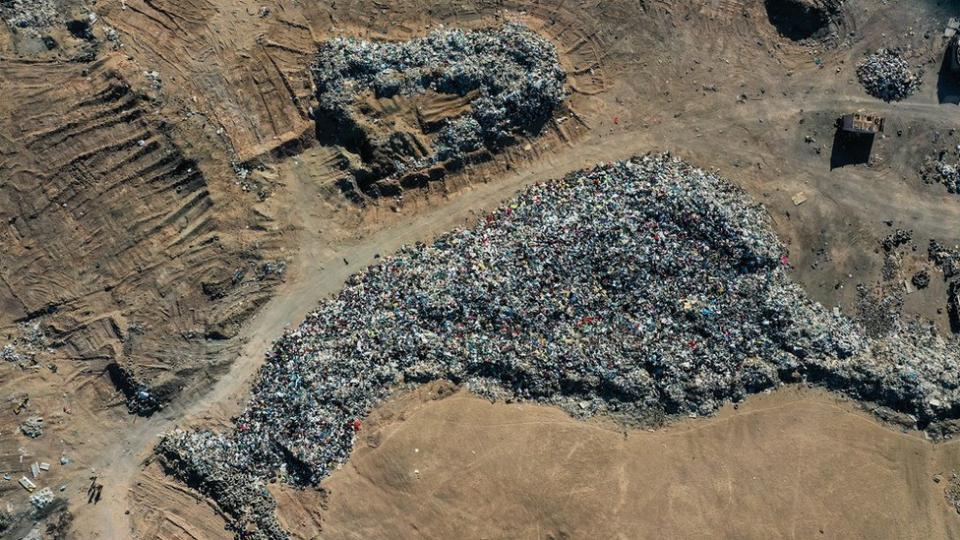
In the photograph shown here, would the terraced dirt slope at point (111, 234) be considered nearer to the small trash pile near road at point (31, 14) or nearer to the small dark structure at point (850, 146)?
the small trash pile near road at point (31, 14)

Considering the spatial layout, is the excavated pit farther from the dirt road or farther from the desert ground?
the dirt road

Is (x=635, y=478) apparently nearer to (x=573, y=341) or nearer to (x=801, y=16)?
(x=573, y=341)

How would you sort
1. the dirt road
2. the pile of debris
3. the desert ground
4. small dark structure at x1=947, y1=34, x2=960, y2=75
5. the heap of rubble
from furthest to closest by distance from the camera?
the heap of rubble → small dark structure at x1=947, y1=34, x2=960, y2=75 → the pile of debris → the dirt road → the desert ground

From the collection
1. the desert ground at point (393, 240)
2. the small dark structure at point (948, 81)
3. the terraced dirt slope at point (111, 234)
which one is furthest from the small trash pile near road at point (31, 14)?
the small dark structure at point (948, 81)

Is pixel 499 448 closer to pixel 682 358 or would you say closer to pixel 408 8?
pixel 682 358

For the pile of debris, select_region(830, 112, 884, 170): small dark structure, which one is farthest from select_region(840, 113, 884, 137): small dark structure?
the pile of debris

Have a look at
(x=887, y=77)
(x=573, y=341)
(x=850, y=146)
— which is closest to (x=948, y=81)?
(x=887, y=77)

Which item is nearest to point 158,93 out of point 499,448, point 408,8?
point 408,8
